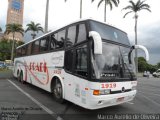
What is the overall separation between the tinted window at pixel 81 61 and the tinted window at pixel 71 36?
0.65 meters

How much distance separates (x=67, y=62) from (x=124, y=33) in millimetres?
2730

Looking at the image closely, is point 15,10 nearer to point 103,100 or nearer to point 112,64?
point 112,64

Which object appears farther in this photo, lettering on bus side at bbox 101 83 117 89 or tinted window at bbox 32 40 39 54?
tinted window at bbox 32 40 39 54

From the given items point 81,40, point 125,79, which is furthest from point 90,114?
point 81,40

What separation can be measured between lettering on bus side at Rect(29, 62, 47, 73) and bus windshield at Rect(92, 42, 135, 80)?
430 cm

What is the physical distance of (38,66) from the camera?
1115cm

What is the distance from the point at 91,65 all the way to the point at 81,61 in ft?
2.20

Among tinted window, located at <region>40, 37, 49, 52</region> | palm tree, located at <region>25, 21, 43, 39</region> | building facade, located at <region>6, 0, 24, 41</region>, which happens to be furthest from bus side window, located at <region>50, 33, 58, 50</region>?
palm tree, located at <region>25, 21, 43, 39</region>

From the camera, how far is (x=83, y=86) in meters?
6.47

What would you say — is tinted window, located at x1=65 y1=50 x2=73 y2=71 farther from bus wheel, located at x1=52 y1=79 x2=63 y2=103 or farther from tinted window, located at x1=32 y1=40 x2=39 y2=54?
tinted window, located at x1=32 y1=40 x2=39 y2=54

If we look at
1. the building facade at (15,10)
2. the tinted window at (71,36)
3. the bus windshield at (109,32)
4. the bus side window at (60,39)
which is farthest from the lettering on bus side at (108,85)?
the building facade at (15,10)

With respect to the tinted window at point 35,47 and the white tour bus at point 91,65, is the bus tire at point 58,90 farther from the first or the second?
the tinted window at point 35,47

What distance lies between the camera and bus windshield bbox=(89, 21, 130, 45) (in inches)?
273

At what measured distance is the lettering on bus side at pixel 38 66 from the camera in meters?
10.1
